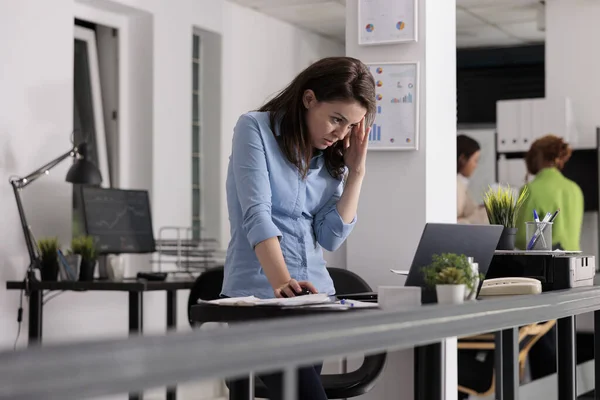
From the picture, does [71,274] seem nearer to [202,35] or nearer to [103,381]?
[202,35]

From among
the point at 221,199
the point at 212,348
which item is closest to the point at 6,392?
the point at 212,348

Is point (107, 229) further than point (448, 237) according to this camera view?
Yes

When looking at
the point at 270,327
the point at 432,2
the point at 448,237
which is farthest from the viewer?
the point at 432,2

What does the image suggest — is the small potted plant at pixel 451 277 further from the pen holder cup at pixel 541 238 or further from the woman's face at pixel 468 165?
the woman's face at pixel 468 165

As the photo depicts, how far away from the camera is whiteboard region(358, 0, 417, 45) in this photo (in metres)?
3.42

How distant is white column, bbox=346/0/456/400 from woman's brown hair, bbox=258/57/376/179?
970 millimetres

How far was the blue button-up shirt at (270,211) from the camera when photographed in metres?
2.33

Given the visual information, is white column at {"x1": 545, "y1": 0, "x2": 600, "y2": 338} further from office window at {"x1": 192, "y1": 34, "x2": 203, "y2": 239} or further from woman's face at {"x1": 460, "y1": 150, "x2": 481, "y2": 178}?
office window at {"x1": 192, "y1": 34, "x2": 203, "y2": 239}

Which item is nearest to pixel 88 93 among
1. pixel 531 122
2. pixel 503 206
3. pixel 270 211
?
pixel 531 122

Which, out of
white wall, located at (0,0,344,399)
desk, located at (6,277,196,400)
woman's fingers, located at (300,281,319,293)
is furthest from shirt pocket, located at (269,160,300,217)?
white wall, located at (0,0,344,399)

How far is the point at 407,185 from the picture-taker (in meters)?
3.45

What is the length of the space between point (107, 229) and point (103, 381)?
175 inches

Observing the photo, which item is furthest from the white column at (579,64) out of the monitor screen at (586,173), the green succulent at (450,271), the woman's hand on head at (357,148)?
the green succulent at (450,271)

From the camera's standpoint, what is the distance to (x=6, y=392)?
2.59 ft
